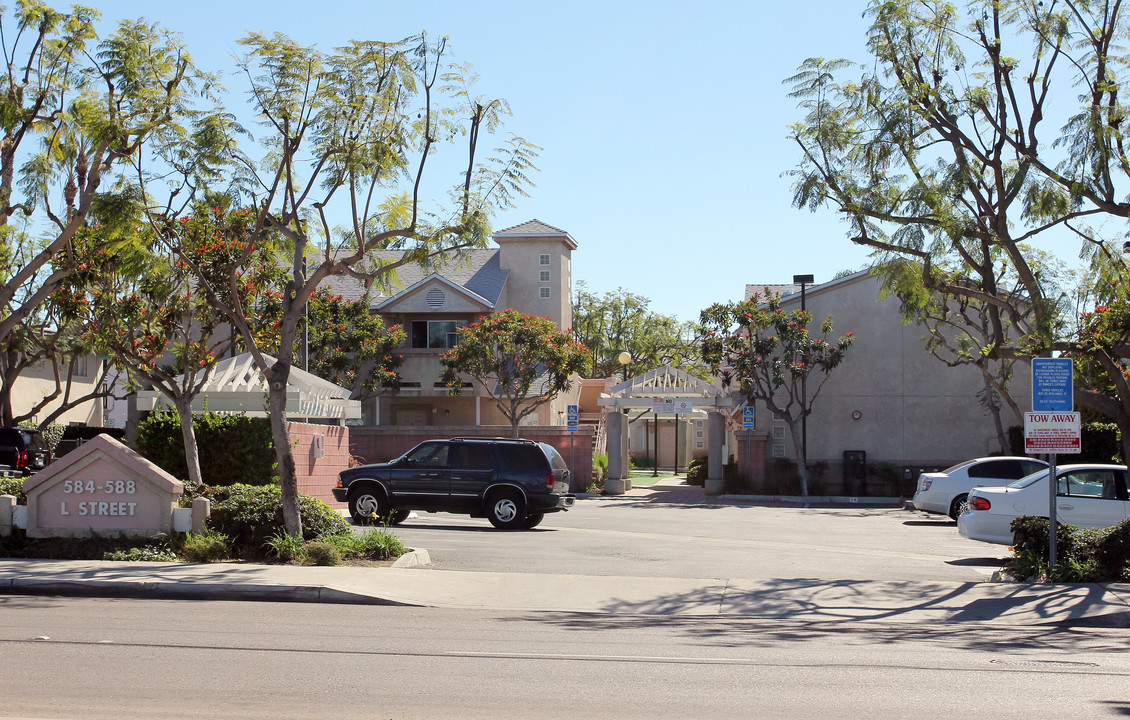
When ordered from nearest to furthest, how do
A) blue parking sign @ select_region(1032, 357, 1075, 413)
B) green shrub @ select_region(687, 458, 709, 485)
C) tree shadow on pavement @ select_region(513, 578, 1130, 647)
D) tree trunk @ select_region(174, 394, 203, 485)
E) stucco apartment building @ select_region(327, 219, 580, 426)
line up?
tree shadow on pavement @ select_region(513, 578, 1130, 647) → blue parking sign @ select_region(1032, 357, 1075, 413) → tree trunk @ select_region(174, 394, 203, 485) → green shrub @ select_region(687, 458, 709, 485) → stucco apartment building @ select_region(327, 219, 580, 426)

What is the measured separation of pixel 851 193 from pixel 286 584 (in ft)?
31.7

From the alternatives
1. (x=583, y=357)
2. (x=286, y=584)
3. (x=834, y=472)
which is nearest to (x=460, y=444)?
(x=286, y=584)

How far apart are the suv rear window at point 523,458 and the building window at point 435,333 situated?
21.0 m

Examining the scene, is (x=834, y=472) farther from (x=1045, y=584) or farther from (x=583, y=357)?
(x=1045, y=584)

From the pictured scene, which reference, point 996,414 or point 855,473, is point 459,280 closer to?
point 855,473

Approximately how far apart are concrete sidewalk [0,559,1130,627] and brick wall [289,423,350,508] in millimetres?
8536

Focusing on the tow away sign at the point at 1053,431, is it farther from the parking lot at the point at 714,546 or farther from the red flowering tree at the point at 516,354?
the red flowering tree at the point at 516,354

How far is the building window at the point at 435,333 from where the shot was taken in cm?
4078

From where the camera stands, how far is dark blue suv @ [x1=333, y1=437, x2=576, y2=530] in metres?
19.7

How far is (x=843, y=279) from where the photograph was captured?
34875 millimetres

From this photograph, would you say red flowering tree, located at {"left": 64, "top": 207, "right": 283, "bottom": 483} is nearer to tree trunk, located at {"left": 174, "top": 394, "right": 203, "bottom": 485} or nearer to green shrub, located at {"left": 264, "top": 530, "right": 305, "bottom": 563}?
tree trunk, located at {"left": 174, "top": 394, "right": 203, "bottom": 485}

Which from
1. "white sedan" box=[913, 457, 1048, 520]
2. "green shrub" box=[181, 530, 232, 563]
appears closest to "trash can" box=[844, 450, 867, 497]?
"white sedan" box=[913, 457, 1048, 520]

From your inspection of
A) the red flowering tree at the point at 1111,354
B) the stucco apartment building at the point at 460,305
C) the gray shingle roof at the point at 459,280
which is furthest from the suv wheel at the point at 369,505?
the gray shingle roof at the point at 459,280

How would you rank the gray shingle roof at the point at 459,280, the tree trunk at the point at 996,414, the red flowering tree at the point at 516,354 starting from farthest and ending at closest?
the gray shingle roof at the point at 459,280 < the red flowering tree at the point at 516,354 < the tree trunk at the point at 996,414
